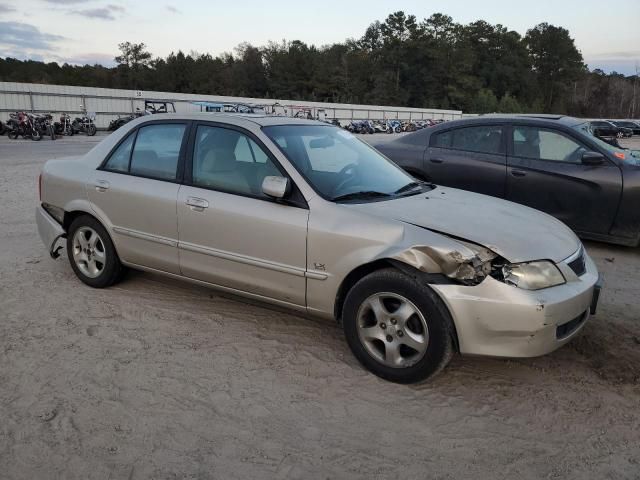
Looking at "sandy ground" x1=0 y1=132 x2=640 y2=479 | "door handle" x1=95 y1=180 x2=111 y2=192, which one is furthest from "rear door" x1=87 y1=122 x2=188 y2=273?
"sandy ground" x1=0 y1=132 x2=640 y2=479

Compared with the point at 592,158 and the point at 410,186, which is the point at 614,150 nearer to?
the point at 592,158

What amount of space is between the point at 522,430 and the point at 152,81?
3929 inches

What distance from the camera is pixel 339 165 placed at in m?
4.26

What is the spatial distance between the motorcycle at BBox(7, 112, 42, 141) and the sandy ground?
23.8 meters

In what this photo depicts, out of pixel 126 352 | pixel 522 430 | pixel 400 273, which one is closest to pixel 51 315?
pixel 126 352

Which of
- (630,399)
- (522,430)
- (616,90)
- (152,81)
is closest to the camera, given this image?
(522,430)

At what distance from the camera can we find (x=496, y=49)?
122 m

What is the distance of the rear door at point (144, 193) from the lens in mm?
4359

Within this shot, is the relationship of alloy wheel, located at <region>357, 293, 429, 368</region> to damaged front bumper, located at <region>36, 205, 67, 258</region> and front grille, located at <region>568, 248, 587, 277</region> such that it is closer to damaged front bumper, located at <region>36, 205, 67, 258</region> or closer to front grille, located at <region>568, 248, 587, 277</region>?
front grille, located at <region>568, 248, 587, 277</region>

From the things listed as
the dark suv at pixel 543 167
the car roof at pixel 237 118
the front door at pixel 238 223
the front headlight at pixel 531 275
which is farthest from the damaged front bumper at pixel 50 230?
the dark suv at pixel 543 167

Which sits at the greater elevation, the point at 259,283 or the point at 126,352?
the point at 259,283

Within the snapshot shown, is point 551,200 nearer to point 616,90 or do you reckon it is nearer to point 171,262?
point 171,262

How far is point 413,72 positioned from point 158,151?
10982 centimetres

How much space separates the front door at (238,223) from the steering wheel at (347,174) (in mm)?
339
